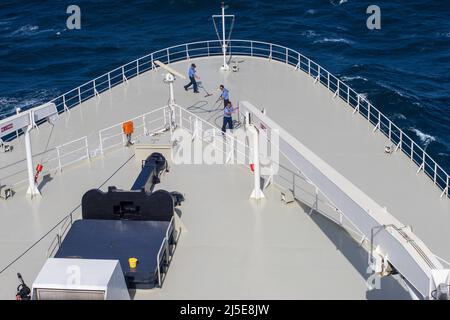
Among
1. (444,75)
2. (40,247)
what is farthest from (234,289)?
(444,75)

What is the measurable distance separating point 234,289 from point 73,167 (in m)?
10.2

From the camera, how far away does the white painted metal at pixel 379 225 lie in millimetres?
15336

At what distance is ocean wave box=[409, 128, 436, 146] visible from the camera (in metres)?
42.3

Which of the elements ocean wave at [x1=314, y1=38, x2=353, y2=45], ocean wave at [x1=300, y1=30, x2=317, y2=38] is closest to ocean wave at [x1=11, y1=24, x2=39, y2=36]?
ocean wave at [x1=300, y1=30, x2=317, y2=38]

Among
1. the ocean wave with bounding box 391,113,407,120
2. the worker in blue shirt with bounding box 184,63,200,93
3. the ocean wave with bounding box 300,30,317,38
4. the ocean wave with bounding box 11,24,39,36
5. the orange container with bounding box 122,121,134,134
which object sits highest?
the worker in blue shirt with bounding box 184,63,200,93

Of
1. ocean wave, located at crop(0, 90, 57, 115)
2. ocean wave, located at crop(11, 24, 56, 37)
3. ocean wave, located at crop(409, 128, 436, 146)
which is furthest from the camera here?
ocean wave, located at crop(11, 24, 56, 37)

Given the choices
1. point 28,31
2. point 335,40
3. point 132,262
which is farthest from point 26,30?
point 132,262

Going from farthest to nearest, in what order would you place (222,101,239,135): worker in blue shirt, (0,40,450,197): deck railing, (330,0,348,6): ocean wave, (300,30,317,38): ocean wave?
(330,0,348,6): ocean wave
(300,30,317,38): ocean wave
(0,40,450,197): deck railing
(222,101,239,135): worker in blue shirt

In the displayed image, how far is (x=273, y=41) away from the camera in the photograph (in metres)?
59.7

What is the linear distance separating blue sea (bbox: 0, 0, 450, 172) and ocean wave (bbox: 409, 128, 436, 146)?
56mm

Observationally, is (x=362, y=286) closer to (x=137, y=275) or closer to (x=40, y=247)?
(x=137, y=275)

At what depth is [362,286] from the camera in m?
20.4

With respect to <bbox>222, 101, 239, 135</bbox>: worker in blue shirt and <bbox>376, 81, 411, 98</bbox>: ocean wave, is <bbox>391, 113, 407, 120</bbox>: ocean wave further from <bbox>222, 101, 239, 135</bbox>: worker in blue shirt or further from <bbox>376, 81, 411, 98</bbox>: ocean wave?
<bbox>222, 101, 239, 135</bbox>: worker in blue shirt
